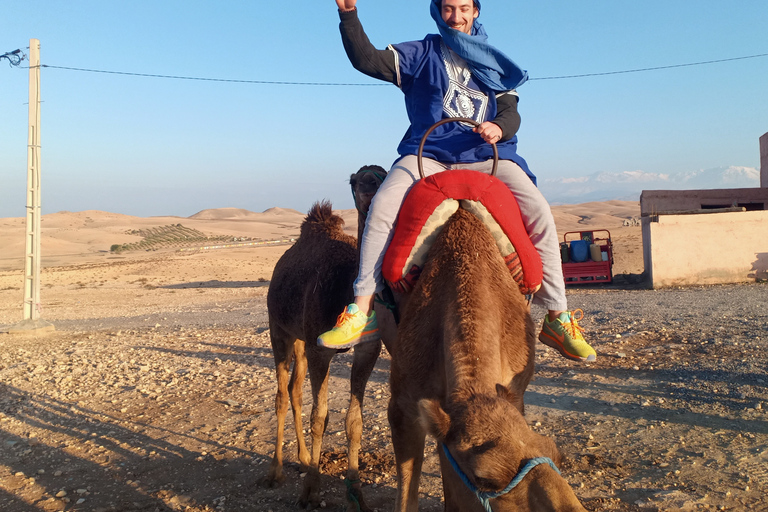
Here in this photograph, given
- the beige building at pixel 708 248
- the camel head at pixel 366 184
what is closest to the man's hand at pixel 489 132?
the camel head at pixel 366 184

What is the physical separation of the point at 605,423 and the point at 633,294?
406 inches

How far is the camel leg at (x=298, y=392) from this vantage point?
5.01 meters

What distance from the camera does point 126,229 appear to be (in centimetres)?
7125

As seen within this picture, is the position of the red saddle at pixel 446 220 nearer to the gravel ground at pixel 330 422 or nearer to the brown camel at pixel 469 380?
the brown camel at pixel 469 380

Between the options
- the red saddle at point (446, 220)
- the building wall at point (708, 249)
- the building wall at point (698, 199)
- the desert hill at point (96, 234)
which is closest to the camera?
the red saddle at point (446, 220)

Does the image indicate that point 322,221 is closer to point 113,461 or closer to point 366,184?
point 366,184

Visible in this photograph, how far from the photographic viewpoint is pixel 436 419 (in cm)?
219

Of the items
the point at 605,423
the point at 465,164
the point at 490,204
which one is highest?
the point at 465,164

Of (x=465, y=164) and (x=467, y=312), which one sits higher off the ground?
(x=465, y=164)

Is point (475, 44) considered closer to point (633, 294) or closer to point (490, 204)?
point (490, 204)

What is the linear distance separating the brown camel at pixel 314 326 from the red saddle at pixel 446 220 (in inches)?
51.8

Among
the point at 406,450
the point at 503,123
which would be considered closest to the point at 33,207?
the point at 503,123

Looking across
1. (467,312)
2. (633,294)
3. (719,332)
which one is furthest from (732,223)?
(467,312)

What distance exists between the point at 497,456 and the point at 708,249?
16.5 meters
